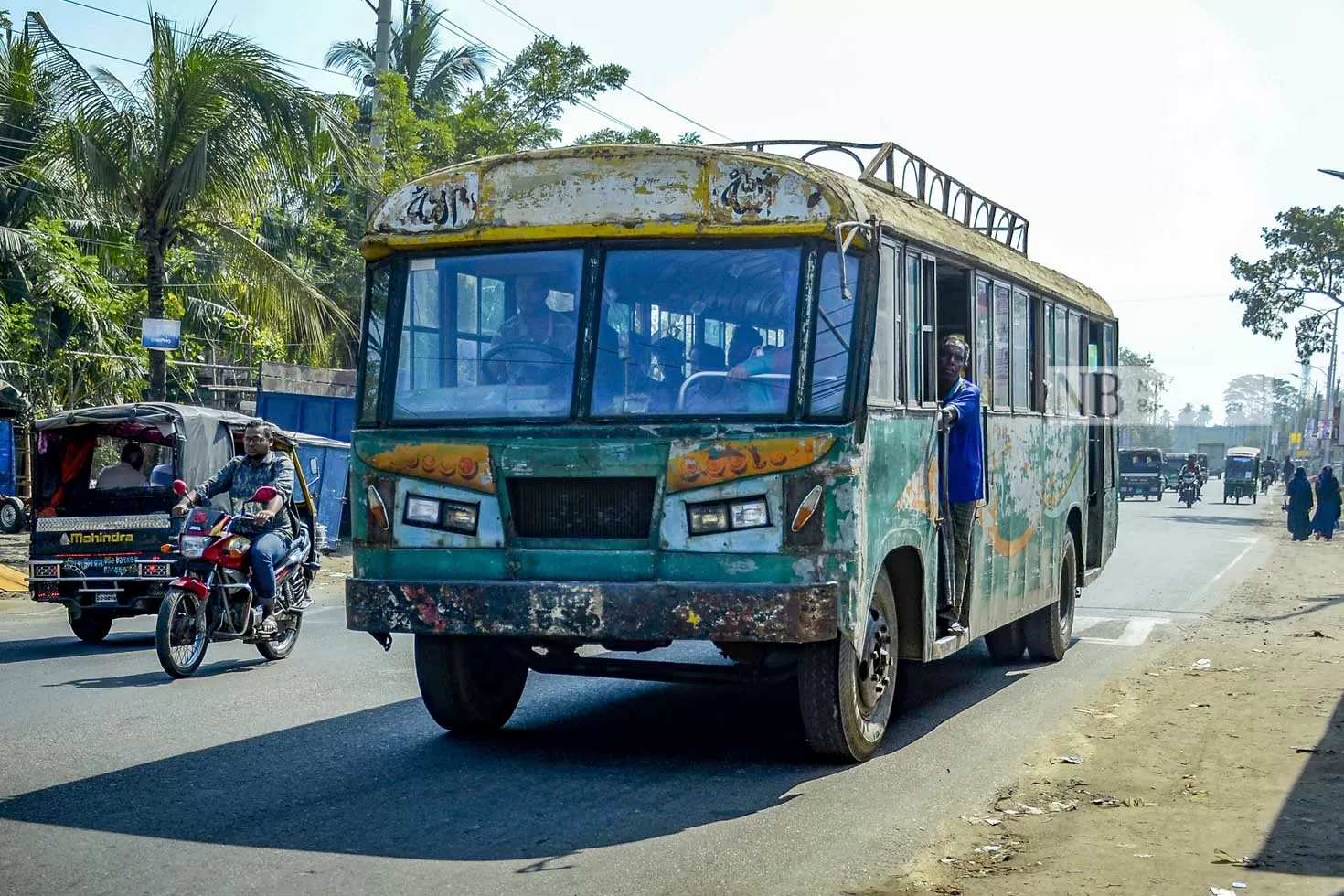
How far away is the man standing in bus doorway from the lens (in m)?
9.00

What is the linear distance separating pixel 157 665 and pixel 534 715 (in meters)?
3.70

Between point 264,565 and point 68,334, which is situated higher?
point 68,334

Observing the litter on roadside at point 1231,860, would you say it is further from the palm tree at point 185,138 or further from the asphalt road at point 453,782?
the palm tree at point 185,138

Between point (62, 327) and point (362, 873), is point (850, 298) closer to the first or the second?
point (362, 873)

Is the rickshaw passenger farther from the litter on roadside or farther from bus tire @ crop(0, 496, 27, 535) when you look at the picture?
the litter on roadside

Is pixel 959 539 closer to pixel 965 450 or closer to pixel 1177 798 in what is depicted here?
pixel 965 450

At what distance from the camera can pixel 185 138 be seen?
20.2 m

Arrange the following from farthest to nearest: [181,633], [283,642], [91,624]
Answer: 1. [91,624]
2. [283,642]
3. [181,633]

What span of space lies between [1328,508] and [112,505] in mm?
29556

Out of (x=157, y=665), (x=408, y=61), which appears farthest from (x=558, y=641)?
(x=408, y=61)

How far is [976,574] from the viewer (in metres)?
9.48

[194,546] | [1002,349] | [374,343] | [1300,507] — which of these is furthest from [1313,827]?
[1300,507]

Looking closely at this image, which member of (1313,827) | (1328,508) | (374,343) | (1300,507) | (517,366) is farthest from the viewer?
(1300,507)

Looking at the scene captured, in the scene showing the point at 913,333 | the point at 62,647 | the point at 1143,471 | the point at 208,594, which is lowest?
the point at 62,647
